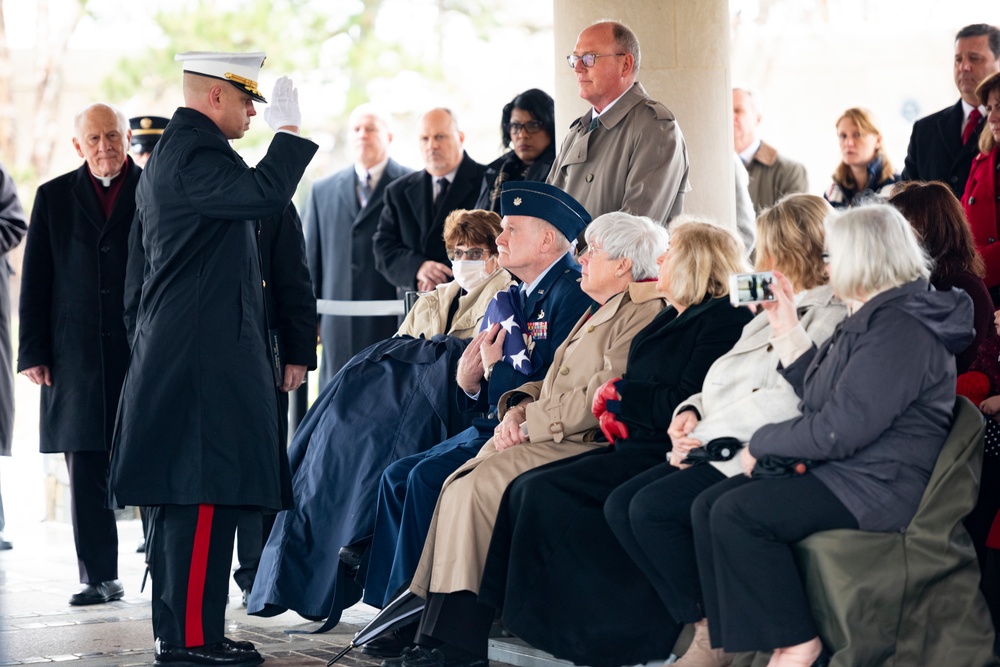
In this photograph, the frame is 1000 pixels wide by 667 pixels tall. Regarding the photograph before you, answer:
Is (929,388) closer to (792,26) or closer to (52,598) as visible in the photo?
(52,598)

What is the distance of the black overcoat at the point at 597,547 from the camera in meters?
4.08

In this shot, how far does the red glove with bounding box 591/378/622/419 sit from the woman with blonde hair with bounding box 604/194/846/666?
0.24 meters

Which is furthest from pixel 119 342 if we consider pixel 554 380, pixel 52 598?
pixel 554 380

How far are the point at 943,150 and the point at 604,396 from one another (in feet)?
7.27

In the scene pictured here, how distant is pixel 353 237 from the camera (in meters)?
7.77

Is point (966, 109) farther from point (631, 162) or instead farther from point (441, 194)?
point (441, 194)

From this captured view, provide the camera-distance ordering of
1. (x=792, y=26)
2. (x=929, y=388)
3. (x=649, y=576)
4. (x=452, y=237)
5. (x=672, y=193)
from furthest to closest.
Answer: (x=792, y=26) → (x=452, y=237) → (x=672, y=193) → (x=649, y=576) → (x=929, y=388)

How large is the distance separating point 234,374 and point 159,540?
56cm

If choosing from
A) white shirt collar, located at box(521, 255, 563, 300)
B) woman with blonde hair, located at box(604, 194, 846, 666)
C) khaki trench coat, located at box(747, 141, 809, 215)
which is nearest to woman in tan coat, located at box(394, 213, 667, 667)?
white shirt collar, located at box(521, 255, 563, 300)

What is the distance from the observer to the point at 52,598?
594 cm

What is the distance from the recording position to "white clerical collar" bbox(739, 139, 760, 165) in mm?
7273

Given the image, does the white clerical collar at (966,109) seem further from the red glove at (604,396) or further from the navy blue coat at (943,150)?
the red glove at (604,396)

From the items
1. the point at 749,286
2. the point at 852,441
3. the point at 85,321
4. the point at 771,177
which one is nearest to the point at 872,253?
the point at 749,286

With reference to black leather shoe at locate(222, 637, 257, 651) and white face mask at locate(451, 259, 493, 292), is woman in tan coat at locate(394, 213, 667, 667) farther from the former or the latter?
white face mask at locate(451, 259, 493, 292)
